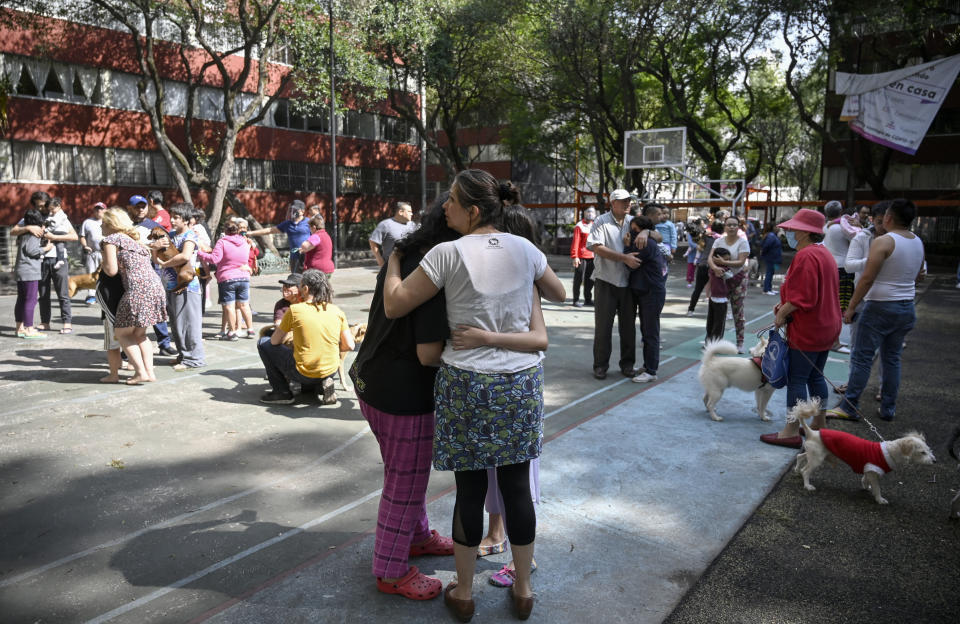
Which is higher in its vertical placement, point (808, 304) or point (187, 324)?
point (808, 304)

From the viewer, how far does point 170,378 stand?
6.94 meters

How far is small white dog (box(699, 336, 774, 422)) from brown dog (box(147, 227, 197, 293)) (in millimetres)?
5231

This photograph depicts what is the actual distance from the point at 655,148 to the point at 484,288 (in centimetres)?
2247

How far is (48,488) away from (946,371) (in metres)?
8.70

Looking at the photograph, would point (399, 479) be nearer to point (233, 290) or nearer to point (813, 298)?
point (813, 298)

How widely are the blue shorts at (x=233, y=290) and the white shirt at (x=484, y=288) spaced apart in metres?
6.64

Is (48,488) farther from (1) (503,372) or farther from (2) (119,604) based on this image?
(1) (503,372)

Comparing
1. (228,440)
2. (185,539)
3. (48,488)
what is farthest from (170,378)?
(185,539)

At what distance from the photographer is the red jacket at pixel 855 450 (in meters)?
4.08

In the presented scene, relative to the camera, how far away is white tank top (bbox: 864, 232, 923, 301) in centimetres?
548

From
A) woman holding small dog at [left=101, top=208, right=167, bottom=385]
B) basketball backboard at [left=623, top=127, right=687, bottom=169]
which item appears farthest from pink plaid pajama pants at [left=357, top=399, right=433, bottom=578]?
basketball backboard at [left=623, top=127, right=687, bottom=169]

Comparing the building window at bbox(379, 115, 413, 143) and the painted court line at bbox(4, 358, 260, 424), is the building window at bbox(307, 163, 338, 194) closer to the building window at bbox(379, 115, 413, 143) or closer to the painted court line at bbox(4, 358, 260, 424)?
the building window at bbox(379, 115, 413, 143)

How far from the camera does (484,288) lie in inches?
103

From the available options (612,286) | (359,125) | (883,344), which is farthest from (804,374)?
(359,125)
